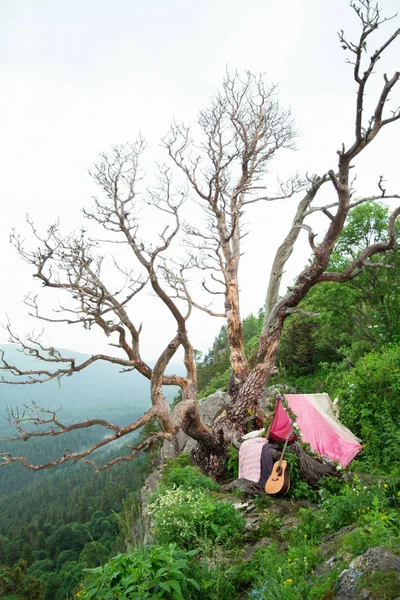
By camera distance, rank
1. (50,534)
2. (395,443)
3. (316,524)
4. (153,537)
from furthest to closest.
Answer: (50,534), (395,443), (153,537), (316,524)

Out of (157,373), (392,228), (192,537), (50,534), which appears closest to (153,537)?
(192,537)

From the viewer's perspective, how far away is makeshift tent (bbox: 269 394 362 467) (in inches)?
330

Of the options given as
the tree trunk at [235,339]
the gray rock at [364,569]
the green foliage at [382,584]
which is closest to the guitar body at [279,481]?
the gray rock at [364,569]

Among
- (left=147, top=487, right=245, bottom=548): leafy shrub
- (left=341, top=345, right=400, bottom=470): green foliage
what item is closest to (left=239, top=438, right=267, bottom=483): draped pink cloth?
(left=341, top=345, right=400, bottom=470): green foliage

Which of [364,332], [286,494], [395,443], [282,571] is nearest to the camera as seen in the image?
[282,571]

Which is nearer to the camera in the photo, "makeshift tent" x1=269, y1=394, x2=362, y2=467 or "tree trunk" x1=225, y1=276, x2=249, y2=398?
"makeshift tent" x1=269, y1=394, x2=362, y2=467

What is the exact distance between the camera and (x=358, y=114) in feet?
24.4

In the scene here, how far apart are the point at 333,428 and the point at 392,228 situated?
464cm

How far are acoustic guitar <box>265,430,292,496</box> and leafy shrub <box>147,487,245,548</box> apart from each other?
149 cm

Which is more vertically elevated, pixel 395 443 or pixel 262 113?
pixel 262 113

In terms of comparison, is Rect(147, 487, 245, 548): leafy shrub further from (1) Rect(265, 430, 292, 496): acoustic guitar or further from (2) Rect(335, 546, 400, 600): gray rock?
(2) Rect(335, 546, 400, 600): gray rock

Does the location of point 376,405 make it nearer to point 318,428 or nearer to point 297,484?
point 318,428

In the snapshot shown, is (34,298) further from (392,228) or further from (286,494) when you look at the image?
(392,228)

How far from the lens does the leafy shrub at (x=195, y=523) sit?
513 centimetres
